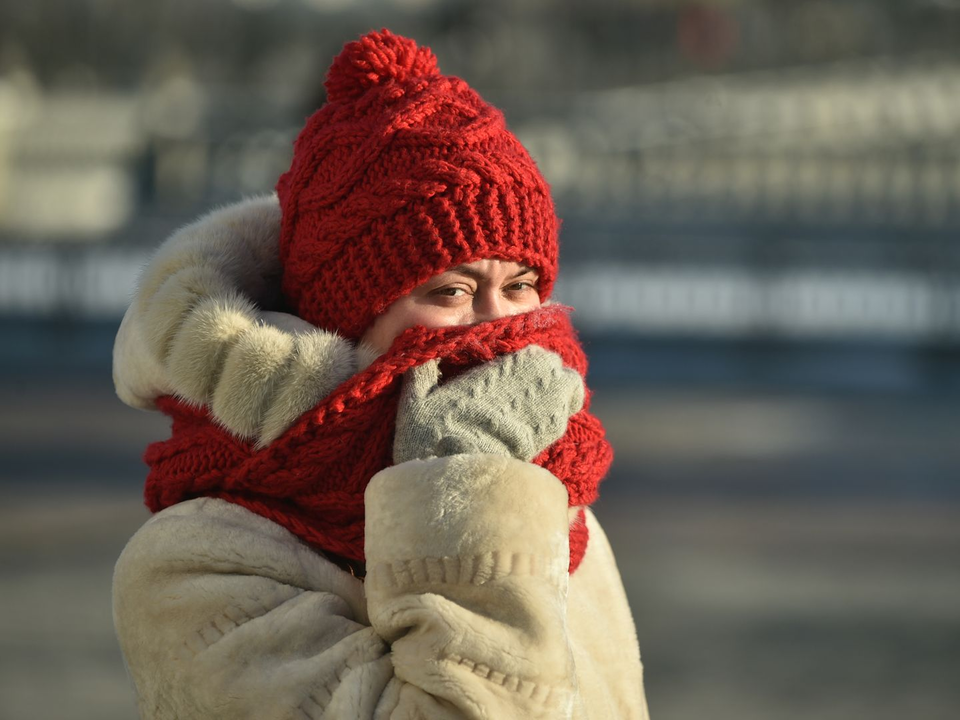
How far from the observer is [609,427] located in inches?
436

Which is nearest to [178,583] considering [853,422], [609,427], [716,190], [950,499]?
[950,499]

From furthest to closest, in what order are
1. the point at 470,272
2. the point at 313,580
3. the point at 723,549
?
the point at 723,549 → the point at 470,272 → the point at 313,580

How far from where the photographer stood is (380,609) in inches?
60.1

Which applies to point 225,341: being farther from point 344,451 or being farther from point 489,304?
point 489,304

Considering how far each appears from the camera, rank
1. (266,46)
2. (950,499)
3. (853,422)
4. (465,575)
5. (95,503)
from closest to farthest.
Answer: (465,575), (95,503), (950,499), (853,422), (266,46)

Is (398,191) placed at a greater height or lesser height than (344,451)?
greater

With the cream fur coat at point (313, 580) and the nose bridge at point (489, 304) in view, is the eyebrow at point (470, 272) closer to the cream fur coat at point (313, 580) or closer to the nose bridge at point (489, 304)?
the nose bridge at point (489, 304)

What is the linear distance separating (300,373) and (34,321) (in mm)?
13167

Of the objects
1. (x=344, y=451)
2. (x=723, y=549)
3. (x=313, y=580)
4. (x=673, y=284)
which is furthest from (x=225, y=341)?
(x=673, y=284)

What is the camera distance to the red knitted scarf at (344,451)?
5.37ft

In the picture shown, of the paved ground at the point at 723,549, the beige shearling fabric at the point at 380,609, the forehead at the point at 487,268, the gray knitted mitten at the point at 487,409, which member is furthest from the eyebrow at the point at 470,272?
the paved ground at the point at 723,549

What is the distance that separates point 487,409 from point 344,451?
18cm

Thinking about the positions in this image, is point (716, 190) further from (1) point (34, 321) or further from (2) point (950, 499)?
(2) point (950, 499)

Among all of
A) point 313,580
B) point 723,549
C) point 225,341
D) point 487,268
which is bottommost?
point 723,549
